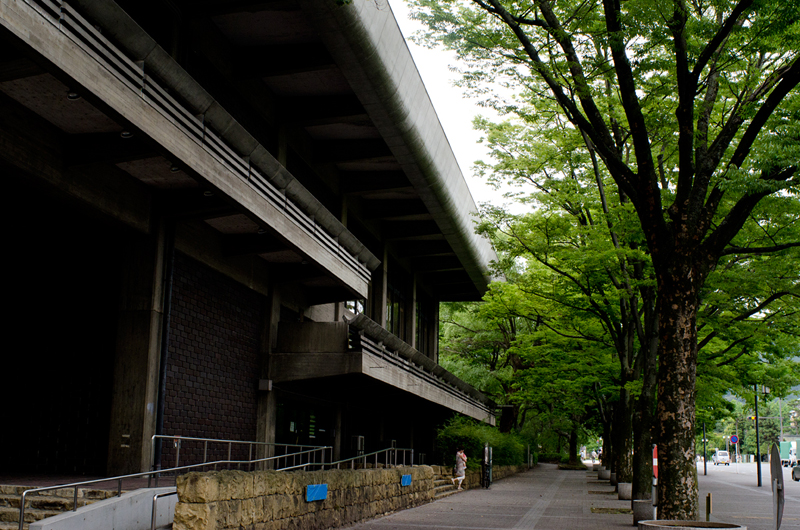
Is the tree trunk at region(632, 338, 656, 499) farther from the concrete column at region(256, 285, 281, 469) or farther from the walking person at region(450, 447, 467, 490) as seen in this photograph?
the concrete column at region(256, 285, 281, 469)

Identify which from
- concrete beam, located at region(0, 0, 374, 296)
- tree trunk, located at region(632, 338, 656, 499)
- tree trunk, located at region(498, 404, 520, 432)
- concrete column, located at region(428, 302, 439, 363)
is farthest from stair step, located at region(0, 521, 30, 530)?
tree trunk, located at region(498, 404, 520, 432)

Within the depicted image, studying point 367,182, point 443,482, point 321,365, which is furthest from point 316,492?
point 443,482

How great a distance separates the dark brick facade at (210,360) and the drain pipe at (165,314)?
0.60 metres

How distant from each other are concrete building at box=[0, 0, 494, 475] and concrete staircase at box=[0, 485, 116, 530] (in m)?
3.64

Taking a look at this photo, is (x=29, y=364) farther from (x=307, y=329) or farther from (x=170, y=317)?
(x=307, y=329)

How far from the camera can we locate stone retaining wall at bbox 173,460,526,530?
9.84 metres

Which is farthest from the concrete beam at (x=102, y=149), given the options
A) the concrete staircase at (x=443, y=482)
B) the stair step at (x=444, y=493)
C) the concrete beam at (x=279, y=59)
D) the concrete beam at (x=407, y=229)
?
the concrete beam at (x=407, y=229)

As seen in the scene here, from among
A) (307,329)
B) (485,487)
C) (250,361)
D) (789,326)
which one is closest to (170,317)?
(250,361)

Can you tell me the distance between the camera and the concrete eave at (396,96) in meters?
15.7

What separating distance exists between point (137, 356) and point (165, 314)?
40.4 inches

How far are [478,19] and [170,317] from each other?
8.63 m

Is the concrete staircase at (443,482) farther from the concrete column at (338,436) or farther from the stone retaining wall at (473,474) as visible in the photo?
the concrete column at (338,436)

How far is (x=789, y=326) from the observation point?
806 inches

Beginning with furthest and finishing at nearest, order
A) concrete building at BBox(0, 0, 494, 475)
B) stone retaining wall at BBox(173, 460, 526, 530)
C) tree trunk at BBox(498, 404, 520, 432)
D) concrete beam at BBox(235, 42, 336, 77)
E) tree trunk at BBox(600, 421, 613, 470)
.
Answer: tree trunk at BBox(498, 404, 520, 432), tree trunk at BBox(600, 421, 613, 470), concrete beam at BBox(235, 42, 336, 77), concrete building at BBox(0, 0, 494, 475), stone retaining wall at BBox(173, 460, 526, 530)
